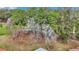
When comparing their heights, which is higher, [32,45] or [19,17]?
[19,17]

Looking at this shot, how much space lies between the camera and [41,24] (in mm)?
1374

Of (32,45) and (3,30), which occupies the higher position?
(3,30)

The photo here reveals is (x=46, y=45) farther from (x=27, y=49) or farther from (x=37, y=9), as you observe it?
(x=37, y=9)

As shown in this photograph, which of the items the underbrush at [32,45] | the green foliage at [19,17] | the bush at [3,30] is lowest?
the underbrush at [32,45]

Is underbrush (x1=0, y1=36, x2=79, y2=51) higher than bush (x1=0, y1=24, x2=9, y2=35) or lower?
lower

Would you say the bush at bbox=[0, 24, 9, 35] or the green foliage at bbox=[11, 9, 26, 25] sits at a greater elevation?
the green foliage at bbox=[11, 9, 26, 25]

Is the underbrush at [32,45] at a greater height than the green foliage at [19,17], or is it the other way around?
the green foliage at [19,17]

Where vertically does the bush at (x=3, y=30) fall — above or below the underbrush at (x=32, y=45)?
above

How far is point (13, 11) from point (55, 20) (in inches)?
12.2

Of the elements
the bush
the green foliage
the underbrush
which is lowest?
the underbrush

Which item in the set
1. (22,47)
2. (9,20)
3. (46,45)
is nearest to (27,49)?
(22,47)

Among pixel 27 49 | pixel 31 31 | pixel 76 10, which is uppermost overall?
pixel 76 10

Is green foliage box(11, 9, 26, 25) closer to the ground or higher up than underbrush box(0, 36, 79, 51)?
higher up

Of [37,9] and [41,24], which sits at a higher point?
[37,9]
